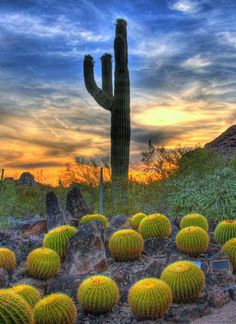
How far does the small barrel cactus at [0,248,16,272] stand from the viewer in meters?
7.50

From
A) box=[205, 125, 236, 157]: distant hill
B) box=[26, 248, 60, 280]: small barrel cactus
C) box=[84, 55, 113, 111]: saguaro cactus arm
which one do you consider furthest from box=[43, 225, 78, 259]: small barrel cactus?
box=[205, 125, 236, 157]: distant hill

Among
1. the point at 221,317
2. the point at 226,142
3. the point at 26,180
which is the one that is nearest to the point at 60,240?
the point at 221,317

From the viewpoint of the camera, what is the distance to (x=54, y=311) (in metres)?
5.80

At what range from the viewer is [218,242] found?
817 cm

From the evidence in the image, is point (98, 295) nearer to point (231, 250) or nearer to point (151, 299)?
point (151, 299)

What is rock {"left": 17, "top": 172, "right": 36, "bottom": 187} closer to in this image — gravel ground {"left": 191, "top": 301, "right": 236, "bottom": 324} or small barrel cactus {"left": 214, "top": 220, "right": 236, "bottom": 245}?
small barrel cactus {"left": 214, "top": 220, "right": 236, "bottom": 245}

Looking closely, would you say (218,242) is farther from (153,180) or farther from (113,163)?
(113,163)

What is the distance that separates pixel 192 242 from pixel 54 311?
2.43 meters

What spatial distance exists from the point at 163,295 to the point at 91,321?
858 mm

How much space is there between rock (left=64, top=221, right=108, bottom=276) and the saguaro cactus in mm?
9647

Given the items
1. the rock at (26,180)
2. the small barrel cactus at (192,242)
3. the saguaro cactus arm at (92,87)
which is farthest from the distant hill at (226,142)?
the small barrel cactus at (192,242)

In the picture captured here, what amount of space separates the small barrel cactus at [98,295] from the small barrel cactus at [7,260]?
160 centimetres

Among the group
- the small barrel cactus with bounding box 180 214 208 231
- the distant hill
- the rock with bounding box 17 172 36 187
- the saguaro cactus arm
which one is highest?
the saguaro cactus arm

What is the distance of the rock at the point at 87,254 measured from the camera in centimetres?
727
